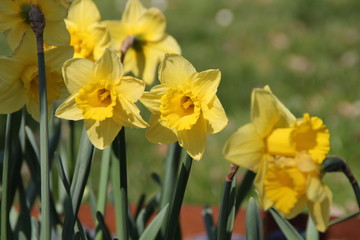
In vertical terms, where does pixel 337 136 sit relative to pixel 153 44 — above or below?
below

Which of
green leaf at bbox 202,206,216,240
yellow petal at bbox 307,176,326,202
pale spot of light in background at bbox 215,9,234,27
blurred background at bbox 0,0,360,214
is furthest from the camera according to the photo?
pale spot of light in background at bbox 215,9,234,27

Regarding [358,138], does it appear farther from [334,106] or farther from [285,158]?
[285,158]

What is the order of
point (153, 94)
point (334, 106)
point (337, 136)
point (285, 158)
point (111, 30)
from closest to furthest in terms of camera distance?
point (285, 158) → point (153, 94) → point (111, 30) → point (337, 136) → point (334, 106)

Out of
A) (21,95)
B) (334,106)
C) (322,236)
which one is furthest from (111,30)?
(334,106)

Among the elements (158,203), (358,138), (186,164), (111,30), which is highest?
(111,30)

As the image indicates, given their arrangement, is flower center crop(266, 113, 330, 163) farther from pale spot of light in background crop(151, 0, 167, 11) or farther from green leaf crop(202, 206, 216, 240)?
pale spot of light in background crop(151, 0, 167, 11)

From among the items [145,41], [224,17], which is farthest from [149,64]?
Answer: [224,17]

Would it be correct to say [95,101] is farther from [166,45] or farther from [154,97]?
[166,45]

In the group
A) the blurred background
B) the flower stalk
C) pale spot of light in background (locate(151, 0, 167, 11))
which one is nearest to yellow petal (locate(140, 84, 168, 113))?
the flower stalk
